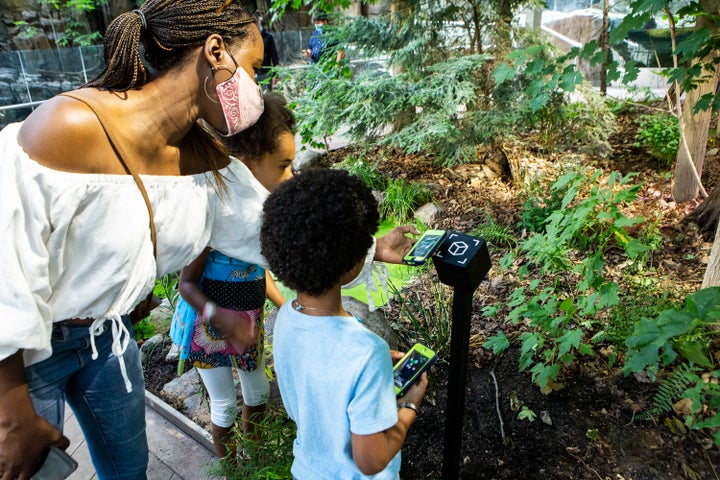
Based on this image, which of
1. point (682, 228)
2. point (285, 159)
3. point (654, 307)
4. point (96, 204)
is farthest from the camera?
point (682, 228)

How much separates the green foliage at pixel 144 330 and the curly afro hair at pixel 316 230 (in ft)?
8.06

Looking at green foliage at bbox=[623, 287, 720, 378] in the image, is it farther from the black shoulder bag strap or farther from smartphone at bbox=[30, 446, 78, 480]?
smartphone at bbox=[30, 446, 78, 480]

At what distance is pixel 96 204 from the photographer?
47.4 inches

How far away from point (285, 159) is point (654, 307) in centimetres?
209

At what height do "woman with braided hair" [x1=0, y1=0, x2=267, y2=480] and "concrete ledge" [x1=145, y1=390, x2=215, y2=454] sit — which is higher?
"woman with braided hair" [x1=0, y1=0, x2=267, y2=480]

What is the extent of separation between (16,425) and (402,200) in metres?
3.91

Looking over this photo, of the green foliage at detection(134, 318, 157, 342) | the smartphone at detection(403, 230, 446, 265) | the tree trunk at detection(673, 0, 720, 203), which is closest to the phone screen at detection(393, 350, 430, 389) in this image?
the smartphone at detection(403, 230, 446, 265)

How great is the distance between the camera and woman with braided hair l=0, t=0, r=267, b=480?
1110mm

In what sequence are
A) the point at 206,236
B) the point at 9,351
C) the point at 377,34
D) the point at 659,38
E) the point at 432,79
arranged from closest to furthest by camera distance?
the point at 9,351 < the point at 206,236 < the point at 432,79 < the point at 377,34 < the point at 659,38

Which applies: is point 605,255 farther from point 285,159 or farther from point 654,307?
point 285,159

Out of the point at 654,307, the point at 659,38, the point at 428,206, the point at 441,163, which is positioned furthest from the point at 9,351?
the point at 659,38

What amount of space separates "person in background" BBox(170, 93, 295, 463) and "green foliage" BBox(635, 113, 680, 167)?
4.08 meters

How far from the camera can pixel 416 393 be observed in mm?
1342

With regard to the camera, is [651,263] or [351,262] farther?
[651,263]
